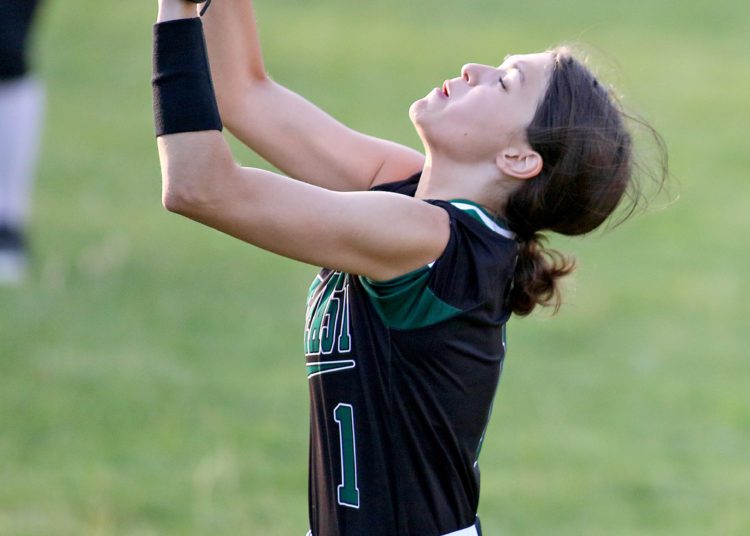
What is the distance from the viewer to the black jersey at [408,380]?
2225 mm

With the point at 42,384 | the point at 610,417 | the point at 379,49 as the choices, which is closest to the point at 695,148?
the point at 379,49

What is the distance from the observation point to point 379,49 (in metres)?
12.0

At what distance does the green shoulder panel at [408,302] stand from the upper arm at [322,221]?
0.06ft

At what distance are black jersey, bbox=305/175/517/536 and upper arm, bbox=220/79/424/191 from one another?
12.8 inches

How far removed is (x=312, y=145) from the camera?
8.56 ft

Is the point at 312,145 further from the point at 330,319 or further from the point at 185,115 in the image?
the point at 185,115

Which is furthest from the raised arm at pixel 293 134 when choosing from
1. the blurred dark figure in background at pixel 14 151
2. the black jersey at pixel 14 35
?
the blurred dark figure in background at pixel 14 151

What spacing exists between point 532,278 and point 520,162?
0.22 m

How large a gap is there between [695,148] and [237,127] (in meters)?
7.25

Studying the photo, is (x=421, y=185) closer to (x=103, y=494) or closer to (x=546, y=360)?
(x=103, y=494)

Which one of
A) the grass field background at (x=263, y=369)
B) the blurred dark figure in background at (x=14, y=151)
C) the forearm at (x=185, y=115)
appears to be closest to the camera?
the forearm at (x=185, y=115)

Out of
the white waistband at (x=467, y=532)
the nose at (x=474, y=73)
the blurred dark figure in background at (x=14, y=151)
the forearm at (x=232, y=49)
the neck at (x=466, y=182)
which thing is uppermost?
the blurred dark figure in background at (x=14, y=151)

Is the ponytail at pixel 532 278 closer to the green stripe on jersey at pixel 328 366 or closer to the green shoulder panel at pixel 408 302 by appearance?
the green shoulder panel at pixel 408 302

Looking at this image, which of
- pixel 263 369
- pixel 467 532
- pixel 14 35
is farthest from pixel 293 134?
pixel 14 35
